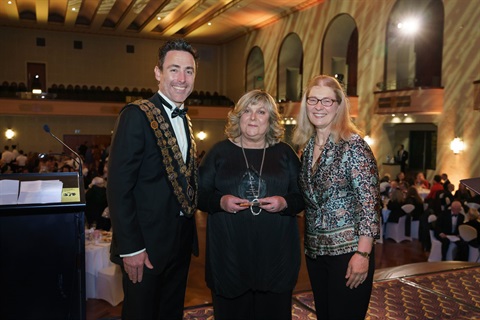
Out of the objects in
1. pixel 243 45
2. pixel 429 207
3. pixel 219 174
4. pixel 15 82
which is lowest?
pixel 429 207

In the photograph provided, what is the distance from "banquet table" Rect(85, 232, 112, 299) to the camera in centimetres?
543

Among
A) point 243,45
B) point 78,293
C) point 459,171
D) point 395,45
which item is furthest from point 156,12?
point 78,293

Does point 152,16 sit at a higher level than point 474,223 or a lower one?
higher

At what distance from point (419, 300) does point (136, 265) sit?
263 cm

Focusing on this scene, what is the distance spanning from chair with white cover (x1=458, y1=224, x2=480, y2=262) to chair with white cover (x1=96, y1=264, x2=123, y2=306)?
503cm

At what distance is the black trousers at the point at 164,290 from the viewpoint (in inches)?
87.7

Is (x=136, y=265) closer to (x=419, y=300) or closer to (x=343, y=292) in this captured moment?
(x=343, y=292)

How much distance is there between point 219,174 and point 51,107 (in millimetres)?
18907

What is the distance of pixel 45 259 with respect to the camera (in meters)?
3.03

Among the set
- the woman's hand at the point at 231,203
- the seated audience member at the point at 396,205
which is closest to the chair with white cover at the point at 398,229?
the seated audience member at the point at 396,205

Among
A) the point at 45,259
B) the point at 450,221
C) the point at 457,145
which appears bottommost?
the point at 450,221

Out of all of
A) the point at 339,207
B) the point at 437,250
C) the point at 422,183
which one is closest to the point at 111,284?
the point at 339,207

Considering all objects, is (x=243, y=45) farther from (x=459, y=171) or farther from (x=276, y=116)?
(x=276, y=116)

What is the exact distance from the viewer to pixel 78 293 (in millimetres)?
3088
